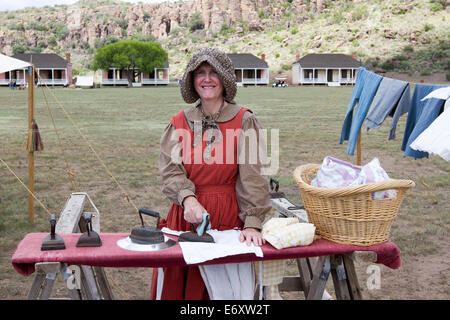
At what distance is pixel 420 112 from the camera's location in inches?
179

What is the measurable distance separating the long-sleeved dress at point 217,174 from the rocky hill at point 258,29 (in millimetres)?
65744

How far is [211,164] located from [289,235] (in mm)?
580

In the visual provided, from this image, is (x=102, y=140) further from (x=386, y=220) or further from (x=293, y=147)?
(x=386, y=220)

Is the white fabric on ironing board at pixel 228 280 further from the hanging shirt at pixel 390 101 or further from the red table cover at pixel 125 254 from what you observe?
the hanging shirt at pixel 390 101

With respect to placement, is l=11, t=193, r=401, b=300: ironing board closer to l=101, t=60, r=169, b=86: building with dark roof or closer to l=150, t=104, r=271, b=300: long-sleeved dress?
l=150, t=104, r=271, b=300: long-sleeved dress

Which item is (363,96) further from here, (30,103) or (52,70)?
(52,70)

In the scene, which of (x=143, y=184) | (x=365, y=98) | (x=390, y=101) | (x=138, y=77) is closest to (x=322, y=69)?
(x=138, y=77)

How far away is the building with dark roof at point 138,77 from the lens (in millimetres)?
62438

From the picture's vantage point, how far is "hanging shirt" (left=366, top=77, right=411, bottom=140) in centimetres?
462

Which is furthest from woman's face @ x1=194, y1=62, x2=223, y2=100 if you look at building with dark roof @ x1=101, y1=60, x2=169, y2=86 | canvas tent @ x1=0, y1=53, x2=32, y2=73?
building with dark roof @ x1=101, y1=60, x2=169, y2=86

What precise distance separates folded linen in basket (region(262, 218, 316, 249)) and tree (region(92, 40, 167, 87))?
200ft

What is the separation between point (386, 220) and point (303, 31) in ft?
326

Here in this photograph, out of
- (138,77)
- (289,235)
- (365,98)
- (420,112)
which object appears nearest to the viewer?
(289,235)

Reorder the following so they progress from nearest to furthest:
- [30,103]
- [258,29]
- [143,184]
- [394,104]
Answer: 1. [394,104]
2. [30,103]
3. [143,184]
4. [258,29]
